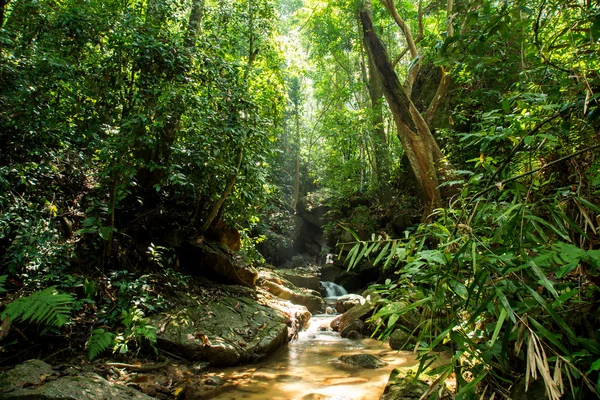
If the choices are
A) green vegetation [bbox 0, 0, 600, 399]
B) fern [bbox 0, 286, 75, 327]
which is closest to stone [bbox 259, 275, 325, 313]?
green vegetation [bbox 0, 0, 600, 399]

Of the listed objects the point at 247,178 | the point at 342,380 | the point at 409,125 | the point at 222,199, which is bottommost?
the point at 342,380

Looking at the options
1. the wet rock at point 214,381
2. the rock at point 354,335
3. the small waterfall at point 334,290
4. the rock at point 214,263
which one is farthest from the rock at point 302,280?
the wet rock at point 214,381

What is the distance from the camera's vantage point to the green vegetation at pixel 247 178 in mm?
1526

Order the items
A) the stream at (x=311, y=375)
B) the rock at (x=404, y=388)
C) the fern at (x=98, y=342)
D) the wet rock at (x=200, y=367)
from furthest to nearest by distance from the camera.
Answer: the wet rock at (x=200, y=367), the stream at (x=311, y=375), the fern at (x=98, y=342), the rock at (x=404, y=388)

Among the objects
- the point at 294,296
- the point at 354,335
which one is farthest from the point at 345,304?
the point at 354,335

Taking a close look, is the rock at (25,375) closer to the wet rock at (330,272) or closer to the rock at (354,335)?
the rock at (354,335)

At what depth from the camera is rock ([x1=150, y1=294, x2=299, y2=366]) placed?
173 inches

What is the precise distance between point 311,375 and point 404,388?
5.63 feet

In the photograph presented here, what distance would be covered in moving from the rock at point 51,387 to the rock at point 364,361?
2945 mm

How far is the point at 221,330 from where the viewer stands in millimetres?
4930

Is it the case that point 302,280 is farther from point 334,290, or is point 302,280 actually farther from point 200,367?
point 200,367

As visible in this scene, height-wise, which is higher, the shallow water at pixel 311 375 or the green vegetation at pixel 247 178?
the green vegetation at pixel 247 178

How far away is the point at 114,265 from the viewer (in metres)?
4.81

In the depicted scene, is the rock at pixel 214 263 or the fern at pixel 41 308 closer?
the fern at pixel 41 308
